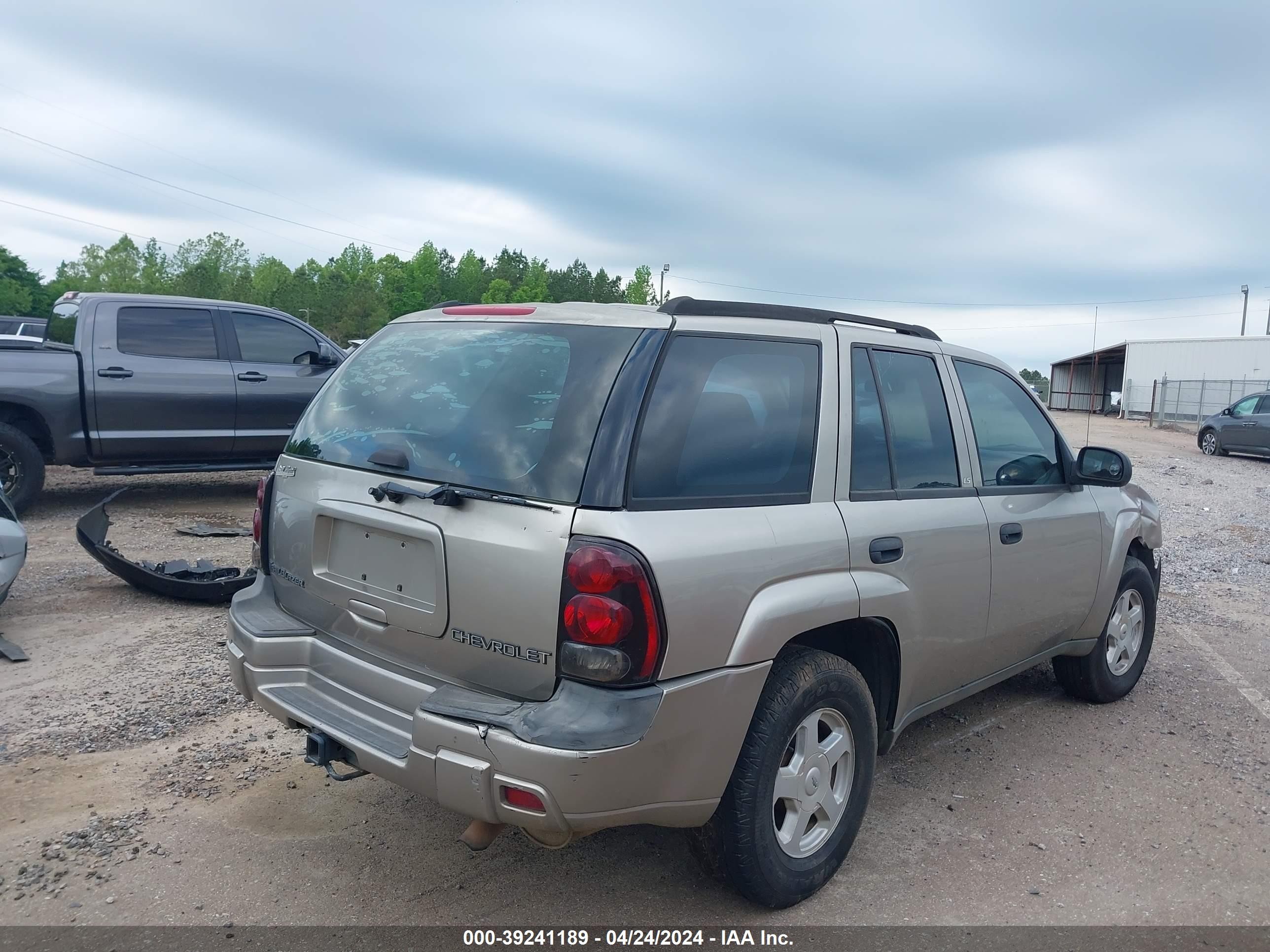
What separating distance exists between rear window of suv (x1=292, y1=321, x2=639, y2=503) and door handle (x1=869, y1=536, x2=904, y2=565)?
111 centimetres

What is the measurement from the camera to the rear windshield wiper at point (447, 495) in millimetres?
2645

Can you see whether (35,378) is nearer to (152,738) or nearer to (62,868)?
(152,738)

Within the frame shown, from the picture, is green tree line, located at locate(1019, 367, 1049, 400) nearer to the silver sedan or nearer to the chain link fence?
the chain link fence

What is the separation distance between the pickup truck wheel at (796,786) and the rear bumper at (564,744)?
0.36ft

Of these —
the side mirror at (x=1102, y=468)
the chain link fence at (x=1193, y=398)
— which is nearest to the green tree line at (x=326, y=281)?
the chain link fence at (x=1193, y=398)

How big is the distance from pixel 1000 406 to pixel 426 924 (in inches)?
126

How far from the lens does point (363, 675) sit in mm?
2941

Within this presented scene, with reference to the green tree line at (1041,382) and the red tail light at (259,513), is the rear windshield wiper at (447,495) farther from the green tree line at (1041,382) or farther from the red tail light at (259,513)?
the green tree line at (1041,382)

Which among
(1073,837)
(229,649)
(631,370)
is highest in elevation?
(631,370)

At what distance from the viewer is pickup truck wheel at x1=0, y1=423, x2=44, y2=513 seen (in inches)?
323

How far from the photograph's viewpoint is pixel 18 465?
8.25 m

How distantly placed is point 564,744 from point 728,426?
1.12m

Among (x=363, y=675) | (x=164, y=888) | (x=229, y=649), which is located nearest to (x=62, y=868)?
(x=164, y=888)

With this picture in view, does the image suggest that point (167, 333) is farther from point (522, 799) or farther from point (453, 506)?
point (522, 799)
